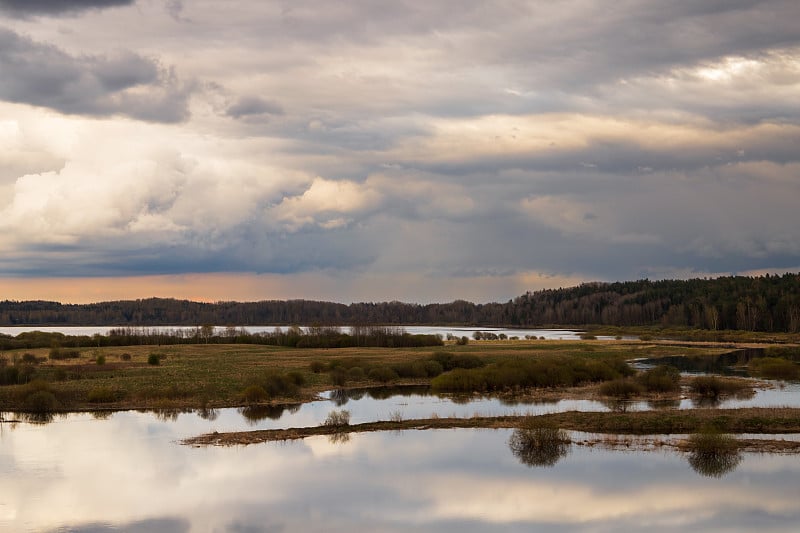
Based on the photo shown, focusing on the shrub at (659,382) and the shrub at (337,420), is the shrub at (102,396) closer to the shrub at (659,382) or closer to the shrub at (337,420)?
the shrub at (337,420)

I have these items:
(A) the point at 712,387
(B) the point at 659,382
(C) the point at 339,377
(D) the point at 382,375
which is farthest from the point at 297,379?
(A) the point at 712,387

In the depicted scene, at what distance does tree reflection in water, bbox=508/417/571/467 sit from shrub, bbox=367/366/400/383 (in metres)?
28.1

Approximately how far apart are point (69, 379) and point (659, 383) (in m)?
41.2

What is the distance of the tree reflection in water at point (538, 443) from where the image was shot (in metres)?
31.1

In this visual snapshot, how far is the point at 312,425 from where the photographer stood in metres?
40.0

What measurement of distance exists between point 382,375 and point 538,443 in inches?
1200

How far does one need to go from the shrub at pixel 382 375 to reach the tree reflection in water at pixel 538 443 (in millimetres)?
28072

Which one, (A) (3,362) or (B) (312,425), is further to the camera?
(A) (3,362)

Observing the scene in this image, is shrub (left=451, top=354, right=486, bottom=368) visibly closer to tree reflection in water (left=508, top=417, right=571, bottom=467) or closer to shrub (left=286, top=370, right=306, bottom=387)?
shrub (left=286, top=370, right=306, bottom=387)

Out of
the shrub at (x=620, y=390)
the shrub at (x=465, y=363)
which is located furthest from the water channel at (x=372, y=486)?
the shrub at (x=465, y=363)

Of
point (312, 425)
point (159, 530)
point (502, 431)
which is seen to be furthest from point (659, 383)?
point (159, 530)

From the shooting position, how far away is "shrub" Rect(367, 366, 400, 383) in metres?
61.8

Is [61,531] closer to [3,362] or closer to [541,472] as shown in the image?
[541,472]

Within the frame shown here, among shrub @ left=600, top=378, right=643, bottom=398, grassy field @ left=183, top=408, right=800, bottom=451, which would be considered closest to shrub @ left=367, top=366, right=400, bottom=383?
shrub @ left=600, top=378, right=643, bottom=398
